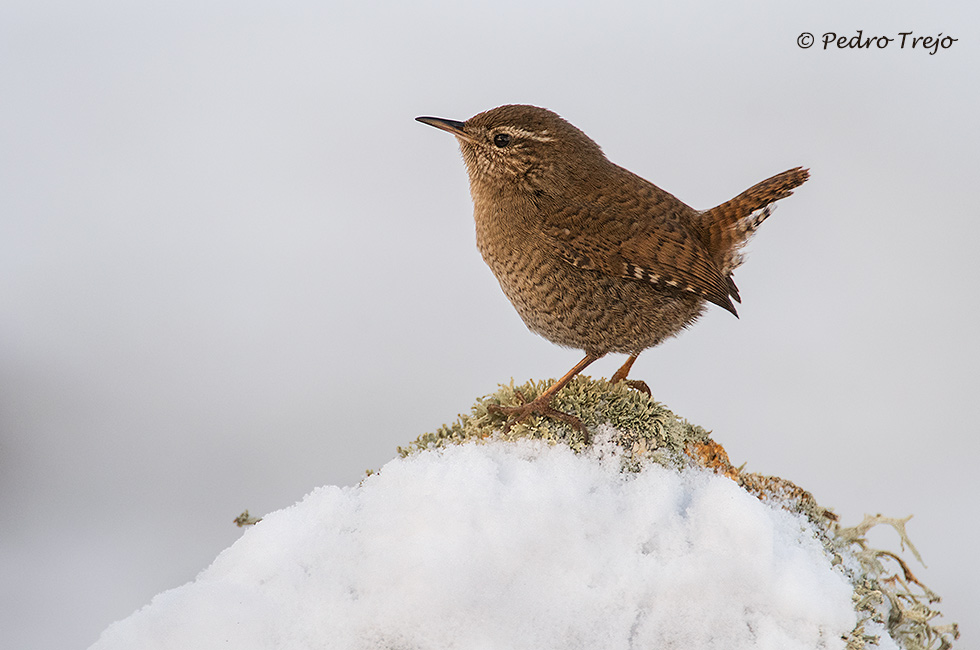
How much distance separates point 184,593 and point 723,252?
191 cm

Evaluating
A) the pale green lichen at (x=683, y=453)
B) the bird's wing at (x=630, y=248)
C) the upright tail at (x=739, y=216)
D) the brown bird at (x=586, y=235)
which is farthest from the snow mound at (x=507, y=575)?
the upright tail at (x=739, y=216)

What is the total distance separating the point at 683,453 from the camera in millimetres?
2115

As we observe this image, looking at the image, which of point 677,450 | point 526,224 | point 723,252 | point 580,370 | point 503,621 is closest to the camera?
point 503,621

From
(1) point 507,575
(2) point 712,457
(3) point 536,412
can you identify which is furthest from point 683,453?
(1) point 507,575

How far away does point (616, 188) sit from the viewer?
264 centimetres

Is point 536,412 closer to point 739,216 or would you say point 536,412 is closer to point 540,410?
point 540,410

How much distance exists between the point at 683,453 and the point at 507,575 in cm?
66

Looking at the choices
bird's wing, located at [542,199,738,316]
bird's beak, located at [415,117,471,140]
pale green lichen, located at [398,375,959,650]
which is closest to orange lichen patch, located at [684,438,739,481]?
pale green lichen, located at [398,375,959,650]

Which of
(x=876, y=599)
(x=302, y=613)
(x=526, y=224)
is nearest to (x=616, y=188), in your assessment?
(x=526, y=224)

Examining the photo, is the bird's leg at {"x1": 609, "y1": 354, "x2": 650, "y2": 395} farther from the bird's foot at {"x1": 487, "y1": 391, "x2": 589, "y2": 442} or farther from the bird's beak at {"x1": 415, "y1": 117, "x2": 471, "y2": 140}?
the bird's beak at {"x1": 415, "y1": 117, "x2": 471, "y2": 140}

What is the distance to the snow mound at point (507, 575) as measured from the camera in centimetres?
159

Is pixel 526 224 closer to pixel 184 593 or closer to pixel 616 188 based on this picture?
pixel 616 188

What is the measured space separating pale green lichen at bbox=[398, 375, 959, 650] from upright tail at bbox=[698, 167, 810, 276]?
2.41 ft

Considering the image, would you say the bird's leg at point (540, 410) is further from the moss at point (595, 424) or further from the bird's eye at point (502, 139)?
the bird's eye at point (502, 139)
